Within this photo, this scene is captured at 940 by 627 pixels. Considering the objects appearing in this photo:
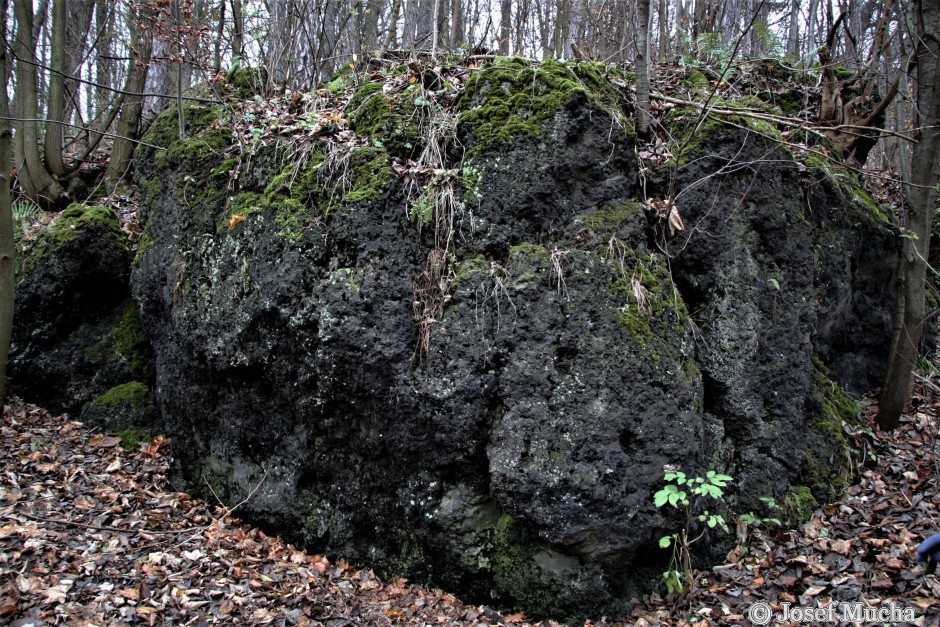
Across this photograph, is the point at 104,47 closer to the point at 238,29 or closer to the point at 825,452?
the point at 238,29

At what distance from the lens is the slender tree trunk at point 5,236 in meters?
5.14

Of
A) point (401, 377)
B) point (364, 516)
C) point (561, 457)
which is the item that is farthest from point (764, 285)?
point (364, 516)

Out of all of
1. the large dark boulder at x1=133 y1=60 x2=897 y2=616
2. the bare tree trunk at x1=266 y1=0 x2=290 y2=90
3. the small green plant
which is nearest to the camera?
the small green plant

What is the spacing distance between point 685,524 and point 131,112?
838 cm

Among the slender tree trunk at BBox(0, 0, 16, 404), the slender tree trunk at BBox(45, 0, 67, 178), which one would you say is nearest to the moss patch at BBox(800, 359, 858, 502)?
the slender tree trunk at BBox(0, 0, 16, 404)

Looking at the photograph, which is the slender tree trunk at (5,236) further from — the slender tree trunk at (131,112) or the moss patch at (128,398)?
the slender tree trunk at (131,112)

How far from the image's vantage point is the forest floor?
3.60 metres

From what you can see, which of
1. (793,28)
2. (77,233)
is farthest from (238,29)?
(793,28)

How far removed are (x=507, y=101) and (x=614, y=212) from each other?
1313mm

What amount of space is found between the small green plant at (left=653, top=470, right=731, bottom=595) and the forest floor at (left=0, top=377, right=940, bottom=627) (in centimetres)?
14

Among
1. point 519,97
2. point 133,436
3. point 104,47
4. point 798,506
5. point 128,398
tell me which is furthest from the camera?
point 104,47

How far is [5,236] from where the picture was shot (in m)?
5.28

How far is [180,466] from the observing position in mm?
5324

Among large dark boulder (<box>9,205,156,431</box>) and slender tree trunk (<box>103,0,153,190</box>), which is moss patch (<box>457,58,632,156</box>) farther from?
slender tree trunk (<box>103,0,153,190</box>)
